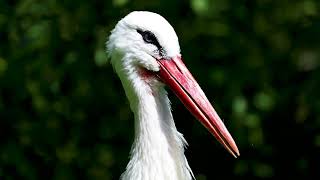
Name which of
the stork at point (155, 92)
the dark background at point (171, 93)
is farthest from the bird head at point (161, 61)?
the dark background at point (171, 93)

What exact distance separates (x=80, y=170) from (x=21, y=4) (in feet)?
3.19

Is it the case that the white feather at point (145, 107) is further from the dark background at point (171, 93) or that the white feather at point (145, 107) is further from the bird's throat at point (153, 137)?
the dark background at point (171, 93)

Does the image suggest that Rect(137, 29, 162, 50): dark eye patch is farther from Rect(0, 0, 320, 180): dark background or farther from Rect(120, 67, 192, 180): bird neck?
Rect(0, 0, 320, 180): dark background

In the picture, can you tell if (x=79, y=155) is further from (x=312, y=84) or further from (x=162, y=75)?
(x=162, y=75)

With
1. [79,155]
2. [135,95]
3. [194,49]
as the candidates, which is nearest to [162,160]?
[135,95]

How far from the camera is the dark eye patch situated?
4.70 meters

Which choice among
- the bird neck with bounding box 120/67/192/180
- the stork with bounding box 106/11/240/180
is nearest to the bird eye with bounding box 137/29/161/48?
the stork with bounding box 106/11/240/180

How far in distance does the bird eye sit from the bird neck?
156mm

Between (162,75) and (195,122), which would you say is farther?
(195,122)

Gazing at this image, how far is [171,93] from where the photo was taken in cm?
618

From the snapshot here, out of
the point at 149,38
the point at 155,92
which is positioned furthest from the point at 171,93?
the point at 149,38

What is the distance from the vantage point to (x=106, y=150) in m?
6.39

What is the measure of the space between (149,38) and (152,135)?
398mm

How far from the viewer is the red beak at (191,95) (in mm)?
4664
